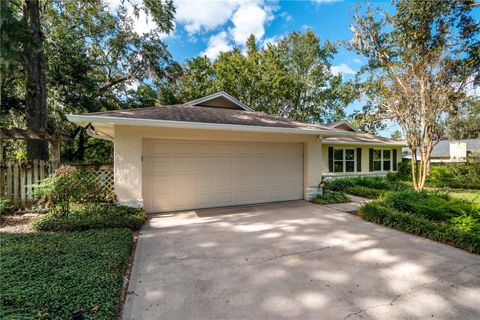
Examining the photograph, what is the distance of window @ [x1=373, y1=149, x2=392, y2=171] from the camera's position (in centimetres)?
1519

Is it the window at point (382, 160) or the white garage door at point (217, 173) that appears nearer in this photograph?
the white garage door at point (217, 173)

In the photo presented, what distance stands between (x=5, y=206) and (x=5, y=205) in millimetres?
26

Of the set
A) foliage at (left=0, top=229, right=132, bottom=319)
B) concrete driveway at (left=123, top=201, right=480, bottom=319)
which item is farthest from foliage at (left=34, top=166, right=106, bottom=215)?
concrete driveway at (left=123, top=201, right=480, bottom=319)

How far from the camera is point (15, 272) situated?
114 inches

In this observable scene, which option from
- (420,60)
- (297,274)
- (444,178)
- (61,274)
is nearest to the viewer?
(61,274)

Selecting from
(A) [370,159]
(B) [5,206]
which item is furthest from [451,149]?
(B) [5,206]

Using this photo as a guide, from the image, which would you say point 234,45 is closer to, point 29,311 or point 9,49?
point 9,49

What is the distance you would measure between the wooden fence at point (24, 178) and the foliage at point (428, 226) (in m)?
7.08

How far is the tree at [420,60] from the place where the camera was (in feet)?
26.6

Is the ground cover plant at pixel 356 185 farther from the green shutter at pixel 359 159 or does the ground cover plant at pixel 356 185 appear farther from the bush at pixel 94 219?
the bush at pixel 94 219

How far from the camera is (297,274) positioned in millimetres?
3252

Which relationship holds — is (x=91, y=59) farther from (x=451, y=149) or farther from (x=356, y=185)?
(x=451, y=149)

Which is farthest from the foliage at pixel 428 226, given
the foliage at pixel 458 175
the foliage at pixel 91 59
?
the foliage at pixel 91 59

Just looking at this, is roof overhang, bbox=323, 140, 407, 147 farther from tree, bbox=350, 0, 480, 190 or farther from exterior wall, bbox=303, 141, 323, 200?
exterior wall, bbox=303, 141, 323, 200
